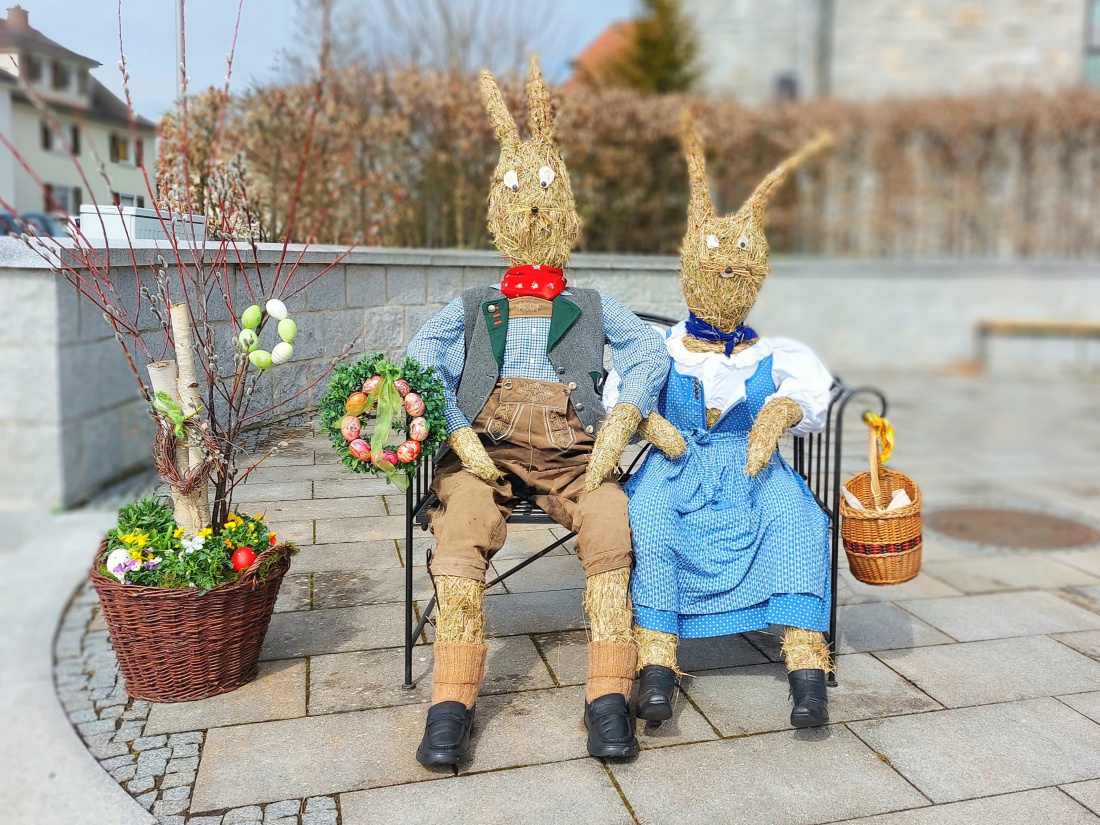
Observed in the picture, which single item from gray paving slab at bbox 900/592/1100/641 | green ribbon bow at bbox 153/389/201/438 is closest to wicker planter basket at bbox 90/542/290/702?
green ribbon bow at bbox 153/389/201/438

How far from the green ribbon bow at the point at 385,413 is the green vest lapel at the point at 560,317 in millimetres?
575

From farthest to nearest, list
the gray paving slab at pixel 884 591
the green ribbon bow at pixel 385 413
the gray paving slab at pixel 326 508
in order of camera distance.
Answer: the gray paving slab at pixel 884 591 < the gray paving slab at pixel 326 508 < the green ribbon bow at pixel 385 413

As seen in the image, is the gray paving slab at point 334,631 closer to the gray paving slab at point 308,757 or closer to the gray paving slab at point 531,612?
the gray paving slab at point 531,612

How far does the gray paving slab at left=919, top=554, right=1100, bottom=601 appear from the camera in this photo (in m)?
4.36

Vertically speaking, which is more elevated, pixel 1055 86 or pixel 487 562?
pixel 1055 86

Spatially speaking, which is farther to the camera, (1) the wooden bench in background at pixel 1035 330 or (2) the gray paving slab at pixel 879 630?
(1) the wooden bench in background at pixel 1035 330

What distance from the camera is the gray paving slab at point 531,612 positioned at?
366 centimetres

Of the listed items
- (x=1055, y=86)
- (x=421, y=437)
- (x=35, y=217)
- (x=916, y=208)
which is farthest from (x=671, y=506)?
(x=1055, y=86)

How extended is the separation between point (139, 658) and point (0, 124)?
2.58 meters

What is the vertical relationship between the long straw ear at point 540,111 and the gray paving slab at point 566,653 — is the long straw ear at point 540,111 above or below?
above

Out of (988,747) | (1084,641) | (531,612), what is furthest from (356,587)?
(1084,641)

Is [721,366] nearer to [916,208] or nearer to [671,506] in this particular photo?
[671,506]

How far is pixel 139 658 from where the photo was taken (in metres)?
3.01

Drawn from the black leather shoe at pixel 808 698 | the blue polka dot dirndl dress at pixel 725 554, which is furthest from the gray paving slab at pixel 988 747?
the blue polka dot dirndl dress at pixel 725 554
